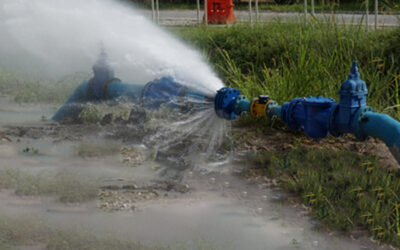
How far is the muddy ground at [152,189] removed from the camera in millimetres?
3131

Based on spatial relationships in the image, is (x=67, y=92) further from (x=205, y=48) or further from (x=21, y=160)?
(x=21, y=160)

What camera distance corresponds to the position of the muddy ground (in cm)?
313

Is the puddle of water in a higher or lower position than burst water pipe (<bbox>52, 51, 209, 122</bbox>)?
lower

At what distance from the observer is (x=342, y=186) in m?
3.76

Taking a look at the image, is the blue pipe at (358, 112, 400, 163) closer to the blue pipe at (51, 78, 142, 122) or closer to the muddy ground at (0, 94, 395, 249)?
the muddy ground at (0, 94, 395, 249)

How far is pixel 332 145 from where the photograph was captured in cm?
463

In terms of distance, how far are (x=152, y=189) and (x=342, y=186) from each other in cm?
129

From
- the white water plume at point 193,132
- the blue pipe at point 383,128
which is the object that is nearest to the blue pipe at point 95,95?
the white water plume at point 193,132

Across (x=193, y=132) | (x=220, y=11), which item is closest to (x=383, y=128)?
(x=193, y=132)

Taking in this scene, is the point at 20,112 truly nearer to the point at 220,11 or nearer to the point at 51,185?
the point at 51,185

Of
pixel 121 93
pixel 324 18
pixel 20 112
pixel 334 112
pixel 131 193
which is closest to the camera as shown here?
pixel 131 193

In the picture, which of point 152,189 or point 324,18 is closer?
point 152,189

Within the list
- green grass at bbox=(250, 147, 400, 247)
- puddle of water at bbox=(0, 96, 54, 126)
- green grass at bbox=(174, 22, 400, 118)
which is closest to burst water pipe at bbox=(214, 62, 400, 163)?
green grass at bbox=(250, 147, 400, 247)

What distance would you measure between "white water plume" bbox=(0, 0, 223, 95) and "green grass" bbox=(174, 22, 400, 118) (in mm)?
465
